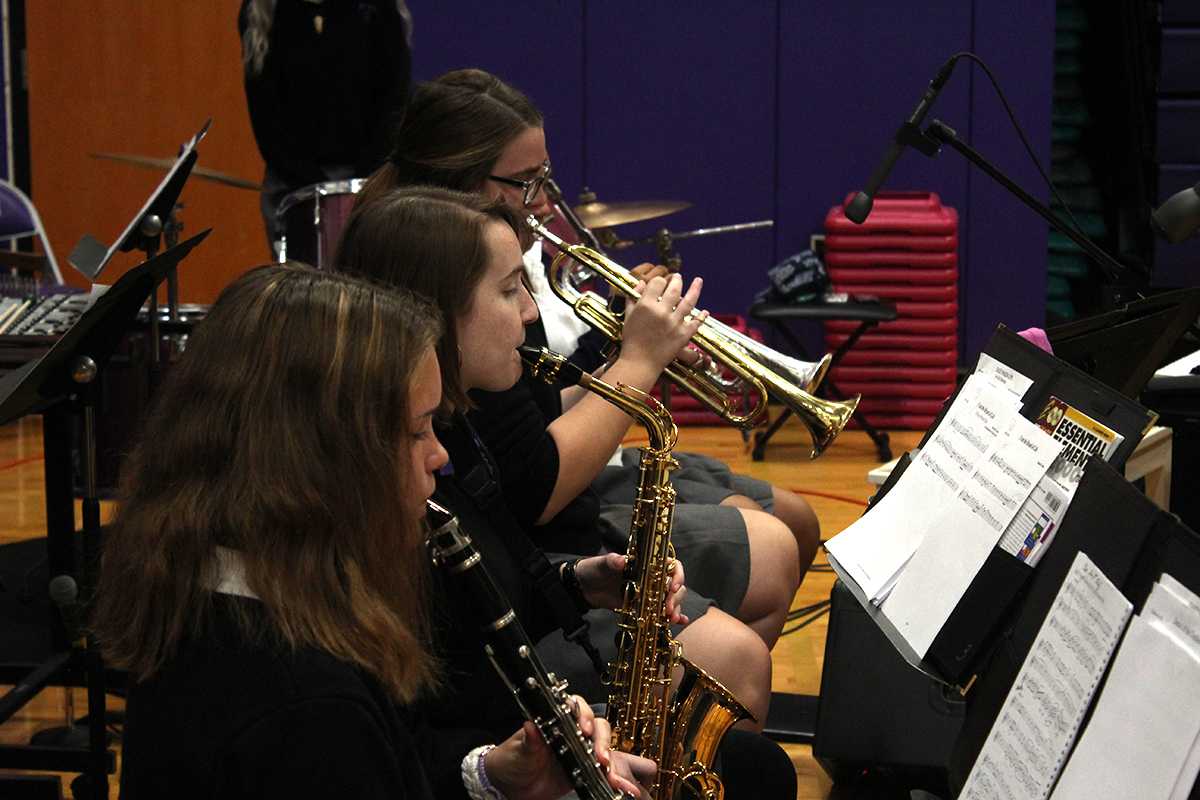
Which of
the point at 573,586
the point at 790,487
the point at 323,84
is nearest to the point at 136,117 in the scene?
the point at 323,84

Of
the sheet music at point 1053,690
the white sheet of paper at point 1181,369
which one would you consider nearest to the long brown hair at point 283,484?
the sheet music at point 1053,690

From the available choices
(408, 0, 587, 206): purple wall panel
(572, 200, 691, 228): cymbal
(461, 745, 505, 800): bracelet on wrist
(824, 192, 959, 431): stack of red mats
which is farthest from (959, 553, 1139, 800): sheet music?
(408, 0, 587, 206): purple wall panel

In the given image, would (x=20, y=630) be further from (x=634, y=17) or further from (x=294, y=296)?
(x=634, y=17)

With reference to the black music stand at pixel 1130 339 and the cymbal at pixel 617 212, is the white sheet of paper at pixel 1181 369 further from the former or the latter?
the cymbal at pixel 617 212

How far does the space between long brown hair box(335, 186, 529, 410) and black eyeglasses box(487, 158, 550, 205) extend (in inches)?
19.9

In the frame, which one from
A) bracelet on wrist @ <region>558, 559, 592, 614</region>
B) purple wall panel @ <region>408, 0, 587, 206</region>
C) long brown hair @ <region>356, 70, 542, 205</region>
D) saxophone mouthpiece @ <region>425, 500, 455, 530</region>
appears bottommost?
bracelet on wrist @ <region>558, 559, 592, 614</region>

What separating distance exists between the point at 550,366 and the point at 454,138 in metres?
0.59

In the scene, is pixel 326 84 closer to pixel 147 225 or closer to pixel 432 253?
pixel 147 225

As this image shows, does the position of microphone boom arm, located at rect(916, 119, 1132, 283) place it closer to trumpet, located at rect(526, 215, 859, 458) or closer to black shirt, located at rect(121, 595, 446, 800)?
trumpet, located at rect(526, 215, 859, 458)

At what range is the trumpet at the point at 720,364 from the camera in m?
2.47

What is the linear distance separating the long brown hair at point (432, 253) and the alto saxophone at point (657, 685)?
16 cm

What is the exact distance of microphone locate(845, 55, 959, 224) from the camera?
2602mm

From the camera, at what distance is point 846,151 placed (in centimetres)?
603

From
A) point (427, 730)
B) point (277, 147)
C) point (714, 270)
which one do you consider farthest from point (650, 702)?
point (714, 270)
